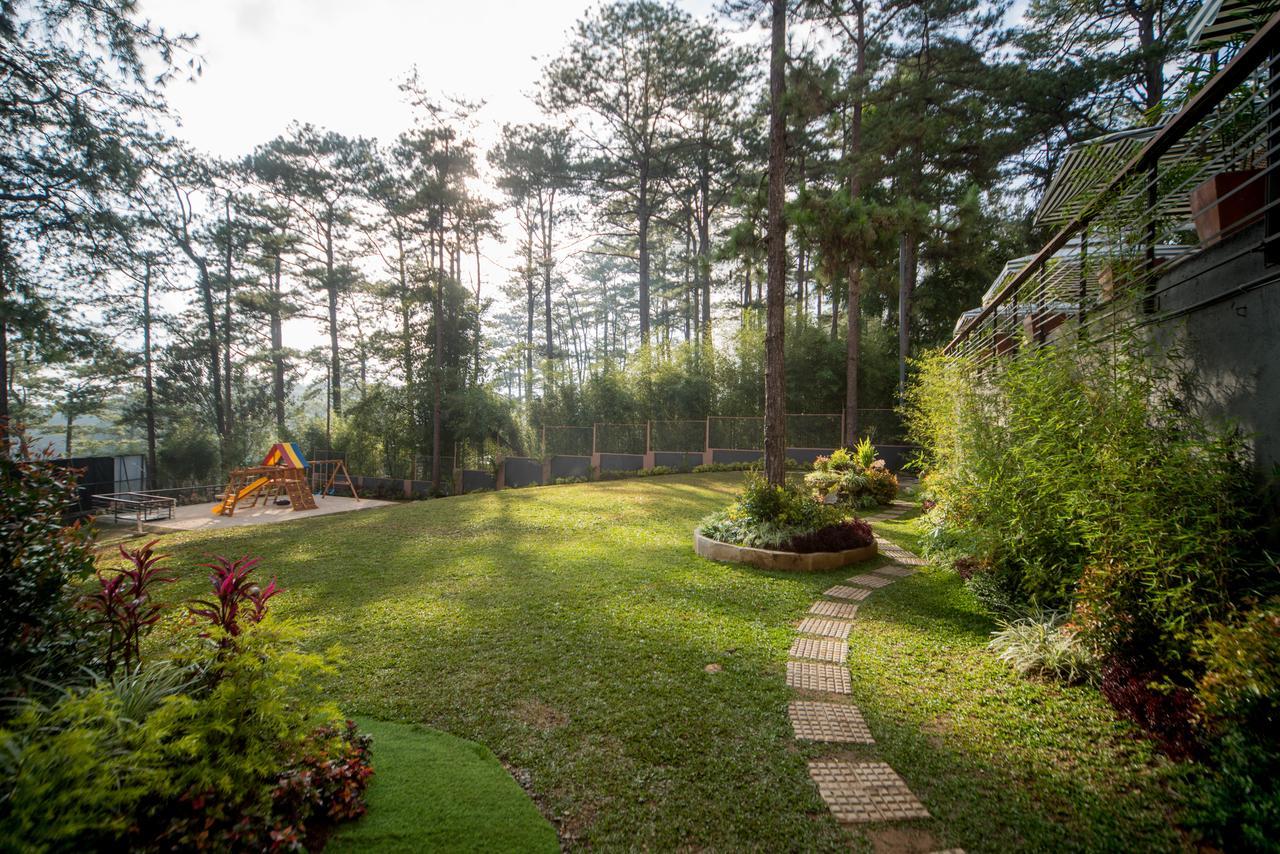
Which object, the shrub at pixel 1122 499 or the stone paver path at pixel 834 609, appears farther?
the stone paver path at pixel 834 609

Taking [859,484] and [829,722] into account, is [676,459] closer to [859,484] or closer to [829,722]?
[859,484]

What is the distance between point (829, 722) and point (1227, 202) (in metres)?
2.96

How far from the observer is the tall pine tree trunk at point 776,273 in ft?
19.8

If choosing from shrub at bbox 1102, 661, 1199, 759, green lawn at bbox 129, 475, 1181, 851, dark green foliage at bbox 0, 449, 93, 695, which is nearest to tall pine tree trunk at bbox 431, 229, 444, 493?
green lawn at bbox 129, 475, 1181, 851

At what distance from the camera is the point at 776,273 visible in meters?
6.20

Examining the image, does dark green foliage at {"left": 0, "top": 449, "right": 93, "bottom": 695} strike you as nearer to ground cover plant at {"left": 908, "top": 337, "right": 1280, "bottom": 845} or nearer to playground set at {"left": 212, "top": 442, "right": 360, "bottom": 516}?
ground cover plant at {"left": 908, "top": 337, "right": 1280, "bottom": 845}

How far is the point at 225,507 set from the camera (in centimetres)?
1134

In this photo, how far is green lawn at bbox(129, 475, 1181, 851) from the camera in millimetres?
1812

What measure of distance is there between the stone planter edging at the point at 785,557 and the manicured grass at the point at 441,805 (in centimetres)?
347

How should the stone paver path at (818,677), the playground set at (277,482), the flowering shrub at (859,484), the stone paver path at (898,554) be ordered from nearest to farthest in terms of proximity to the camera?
the stone paver path at (818,677)
the stone paver path at (898,554)
the flowering shrub at (859,484)
the playground set at (277,482)

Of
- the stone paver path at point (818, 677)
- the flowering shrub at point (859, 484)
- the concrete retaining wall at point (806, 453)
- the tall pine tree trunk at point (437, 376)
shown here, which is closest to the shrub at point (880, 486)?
the flowering shrub at point (859, 484)

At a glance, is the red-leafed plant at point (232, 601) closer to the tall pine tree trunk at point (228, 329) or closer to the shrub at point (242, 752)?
the shrub at point (242, 752)

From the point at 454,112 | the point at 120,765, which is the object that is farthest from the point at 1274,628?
the point at 454,112

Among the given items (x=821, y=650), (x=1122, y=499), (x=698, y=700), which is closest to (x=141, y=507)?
(x=698, y=700)
